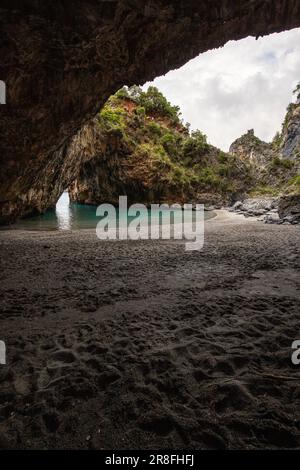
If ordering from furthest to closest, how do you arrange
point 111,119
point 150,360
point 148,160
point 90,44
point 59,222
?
point 148,160 → point 111,119 → point 59,222 → point 90,44 → point 150,360

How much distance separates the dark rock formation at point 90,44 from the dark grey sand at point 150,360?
533 cm

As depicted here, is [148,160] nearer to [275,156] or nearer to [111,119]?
[111,119]

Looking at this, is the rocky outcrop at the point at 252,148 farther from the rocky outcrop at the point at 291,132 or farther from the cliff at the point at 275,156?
the rocky outcrop at the point at 291,132

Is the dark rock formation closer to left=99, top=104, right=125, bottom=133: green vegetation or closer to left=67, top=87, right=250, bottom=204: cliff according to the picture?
left=67, top=87, right=250, bottom=204: cliff

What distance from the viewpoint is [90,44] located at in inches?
259

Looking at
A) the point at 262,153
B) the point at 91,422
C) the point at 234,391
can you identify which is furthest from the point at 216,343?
the point at 262,153

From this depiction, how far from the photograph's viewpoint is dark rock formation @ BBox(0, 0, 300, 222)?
5672mm

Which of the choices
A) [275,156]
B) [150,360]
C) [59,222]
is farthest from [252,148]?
[150,360]

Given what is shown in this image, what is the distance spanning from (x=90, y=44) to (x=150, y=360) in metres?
7.43

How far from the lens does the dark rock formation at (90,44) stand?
567 cm

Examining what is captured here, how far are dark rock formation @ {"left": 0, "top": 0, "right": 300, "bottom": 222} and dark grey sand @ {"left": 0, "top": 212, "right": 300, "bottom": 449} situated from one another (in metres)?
5.33

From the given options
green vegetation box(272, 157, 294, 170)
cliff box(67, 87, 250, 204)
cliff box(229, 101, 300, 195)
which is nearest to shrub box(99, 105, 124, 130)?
cliff box(67, 87, 250, 204)

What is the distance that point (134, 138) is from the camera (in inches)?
1324

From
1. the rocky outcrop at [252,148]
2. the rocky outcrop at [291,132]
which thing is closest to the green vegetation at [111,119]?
the rocky outcrop at [252,148]
